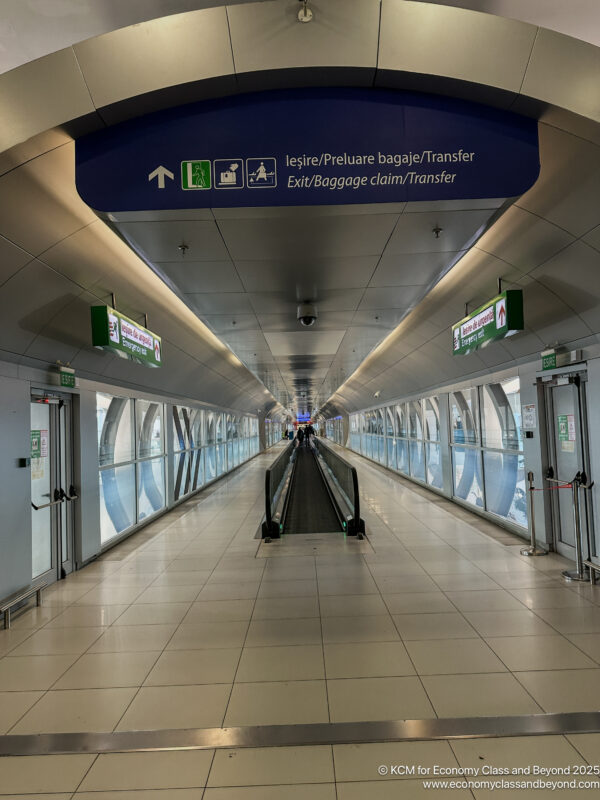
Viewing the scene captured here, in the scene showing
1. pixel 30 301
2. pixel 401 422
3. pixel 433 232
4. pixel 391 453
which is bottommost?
pixel 391 453

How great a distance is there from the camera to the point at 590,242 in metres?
3.87

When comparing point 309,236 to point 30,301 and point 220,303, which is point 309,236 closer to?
point 220,303

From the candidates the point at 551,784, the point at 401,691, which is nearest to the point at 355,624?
the point at 401,691

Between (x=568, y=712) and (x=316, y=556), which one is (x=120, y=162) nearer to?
(x=568, y=712)

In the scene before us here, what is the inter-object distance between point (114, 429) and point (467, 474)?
23.3 feet

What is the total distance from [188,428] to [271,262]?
8362 millimetres

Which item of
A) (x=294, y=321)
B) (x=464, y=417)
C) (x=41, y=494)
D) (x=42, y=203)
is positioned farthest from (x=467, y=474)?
(x=42, y=203)

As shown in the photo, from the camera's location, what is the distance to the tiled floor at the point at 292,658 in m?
2.40

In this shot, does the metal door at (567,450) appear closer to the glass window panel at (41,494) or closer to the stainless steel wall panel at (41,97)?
the stainless steel wall panel at (41,97)

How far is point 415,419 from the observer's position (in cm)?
1377

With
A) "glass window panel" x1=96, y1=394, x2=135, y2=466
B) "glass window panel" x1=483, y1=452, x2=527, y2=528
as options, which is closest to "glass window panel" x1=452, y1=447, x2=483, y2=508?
"glass window panel" x1=483, y1=452, x2=527, y2=528

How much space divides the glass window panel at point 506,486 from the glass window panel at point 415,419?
4.63m

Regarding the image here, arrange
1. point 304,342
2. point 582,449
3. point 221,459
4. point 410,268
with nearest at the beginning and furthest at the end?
point 410,268 < point 582,449 < point 304,342 < point 221,459

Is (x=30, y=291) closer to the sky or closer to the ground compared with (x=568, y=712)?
closer to the sky
